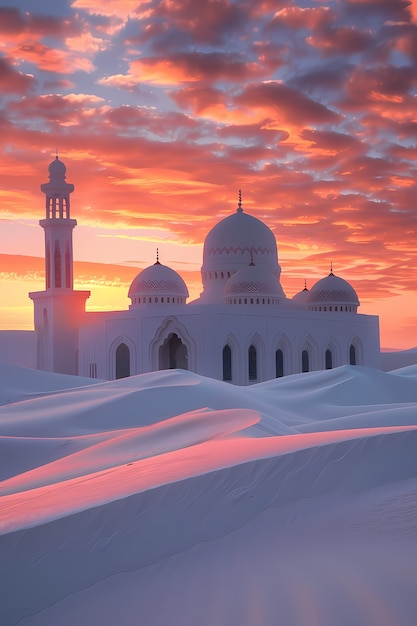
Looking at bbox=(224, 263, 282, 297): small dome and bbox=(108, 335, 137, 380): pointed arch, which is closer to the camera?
bbox=(108, 335, 137, 380): pointed arch

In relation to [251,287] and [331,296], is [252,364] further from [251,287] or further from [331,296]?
[331,296]

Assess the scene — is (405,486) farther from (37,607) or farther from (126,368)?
(126,368)

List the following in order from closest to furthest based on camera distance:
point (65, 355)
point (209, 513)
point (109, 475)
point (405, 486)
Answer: point (209, 513) → point (405, 486) → point (109, 475) → point (65, 355)

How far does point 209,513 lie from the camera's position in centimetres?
387

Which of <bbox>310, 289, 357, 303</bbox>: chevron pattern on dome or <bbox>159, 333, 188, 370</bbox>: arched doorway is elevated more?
<bbox>310, 289, 357, 303</bbox>: chevron pattern on dome

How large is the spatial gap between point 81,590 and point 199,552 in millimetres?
Answer: 527

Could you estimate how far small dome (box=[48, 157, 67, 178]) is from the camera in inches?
1128

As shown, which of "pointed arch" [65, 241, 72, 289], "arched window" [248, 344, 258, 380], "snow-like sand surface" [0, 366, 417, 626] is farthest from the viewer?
"pointed arch" [65, 241, 72, 289]

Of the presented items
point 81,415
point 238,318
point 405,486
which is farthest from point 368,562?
point 238,318

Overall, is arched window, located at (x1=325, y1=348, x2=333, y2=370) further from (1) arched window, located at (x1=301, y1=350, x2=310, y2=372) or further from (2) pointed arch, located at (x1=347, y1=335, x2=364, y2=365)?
(2) pointed arch, located at (x1=347, y1=335, x2=364, y2=365)

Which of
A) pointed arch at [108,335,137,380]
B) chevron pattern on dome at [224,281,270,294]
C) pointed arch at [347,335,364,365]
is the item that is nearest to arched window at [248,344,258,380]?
chevron pattern on dome at [224,281,270,294]

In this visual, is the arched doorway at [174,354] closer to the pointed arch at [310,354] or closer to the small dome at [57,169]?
the pointed arch at [310,354]

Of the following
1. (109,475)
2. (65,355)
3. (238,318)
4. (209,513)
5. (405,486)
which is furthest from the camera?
(65,355)

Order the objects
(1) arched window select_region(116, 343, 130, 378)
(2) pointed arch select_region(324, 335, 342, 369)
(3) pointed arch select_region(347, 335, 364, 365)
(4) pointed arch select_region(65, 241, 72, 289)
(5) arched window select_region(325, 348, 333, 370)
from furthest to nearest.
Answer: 1. (3) pointed arch select_region(347, 335, 364, 365)
2. (5) arched window select_region(325, 348, 333, 370)
3. (2) pointed arch select_region(324, 335, 342, 369)
4. (4) pointed arch select_region(65, 241, 72, 289)
5. (1) arched window select_region(116, 343, 130, 378)
